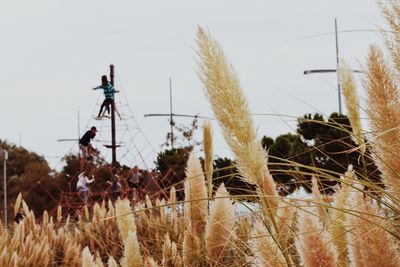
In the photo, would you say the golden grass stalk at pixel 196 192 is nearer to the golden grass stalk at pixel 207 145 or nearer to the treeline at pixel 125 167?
the golden grass stalk at pixel 207 145

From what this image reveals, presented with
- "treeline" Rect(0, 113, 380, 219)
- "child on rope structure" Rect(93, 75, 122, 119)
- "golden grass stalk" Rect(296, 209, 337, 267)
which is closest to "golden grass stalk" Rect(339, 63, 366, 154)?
"golden grass stalk" Rect(296, 209, 337, 267)

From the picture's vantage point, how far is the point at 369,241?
1537 millimetres

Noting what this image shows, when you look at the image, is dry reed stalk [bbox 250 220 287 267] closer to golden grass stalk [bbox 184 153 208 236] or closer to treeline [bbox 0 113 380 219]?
golden grass stalk [bbox 184 153 208 236]

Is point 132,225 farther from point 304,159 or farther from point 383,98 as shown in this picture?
point 304,159

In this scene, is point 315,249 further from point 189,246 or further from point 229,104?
point 189,246

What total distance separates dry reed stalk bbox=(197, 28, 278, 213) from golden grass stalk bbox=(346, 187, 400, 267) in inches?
7.8

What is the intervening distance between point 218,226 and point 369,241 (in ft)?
2.87

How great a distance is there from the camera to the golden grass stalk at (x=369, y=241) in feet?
4.96

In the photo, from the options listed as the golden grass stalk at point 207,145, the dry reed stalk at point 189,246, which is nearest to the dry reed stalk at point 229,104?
the dry reed stalk at point 189,246

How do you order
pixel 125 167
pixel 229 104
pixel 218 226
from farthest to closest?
pixel 125 167
pixel 218 226
pixel 229 104

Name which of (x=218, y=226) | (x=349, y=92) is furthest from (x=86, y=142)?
(x=218, y=226)

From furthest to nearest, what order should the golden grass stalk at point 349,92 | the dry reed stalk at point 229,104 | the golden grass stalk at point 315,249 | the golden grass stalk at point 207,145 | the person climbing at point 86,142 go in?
the person climbing at point 86,142 < the golden grass stalk at point 207,145 < the golden grass stalk at point 349,92 < the dry reed stalk at point 229,104 < the golden grass stalk at point 315,249

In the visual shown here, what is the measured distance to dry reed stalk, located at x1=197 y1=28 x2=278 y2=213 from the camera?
1.76 m

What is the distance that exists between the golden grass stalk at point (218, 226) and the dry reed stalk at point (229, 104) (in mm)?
427
